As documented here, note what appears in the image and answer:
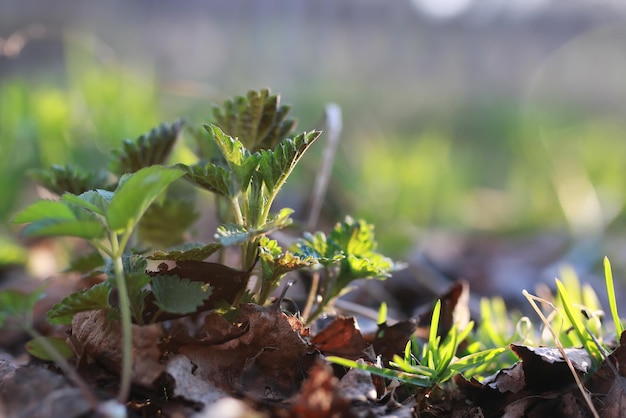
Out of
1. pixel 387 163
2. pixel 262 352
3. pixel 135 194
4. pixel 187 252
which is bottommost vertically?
pixel 387 163

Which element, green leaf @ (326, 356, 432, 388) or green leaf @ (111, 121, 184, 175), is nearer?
green leaf @ (326, 356, 432, 388)

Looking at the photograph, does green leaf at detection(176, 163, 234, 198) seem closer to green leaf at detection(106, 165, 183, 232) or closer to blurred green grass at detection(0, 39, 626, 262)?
green leaf at detection(106, 165, 183, 232)

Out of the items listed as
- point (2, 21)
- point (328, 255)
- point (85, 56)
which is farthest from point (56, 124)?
point (2, 21)

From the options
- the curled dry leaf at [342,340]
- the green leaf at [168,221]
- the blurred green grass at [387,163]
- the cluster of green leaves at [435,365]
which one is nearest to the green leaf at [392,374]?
the cluster of green leaves at [435,365]

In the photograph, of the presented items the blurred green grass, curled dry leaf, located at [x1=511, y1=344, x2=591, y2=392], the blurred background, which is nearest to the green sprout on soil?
the blurred background

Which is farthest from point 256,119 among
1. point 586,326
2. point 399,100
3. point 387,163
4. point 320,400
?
point 399,100

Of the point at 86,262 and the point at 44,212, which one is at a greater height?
the point at 44,212

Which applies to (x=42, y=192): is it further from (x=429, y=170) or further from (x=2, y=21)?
(x=2, y=21)

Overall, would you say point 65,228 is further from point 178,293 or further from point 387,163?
point 387,163
